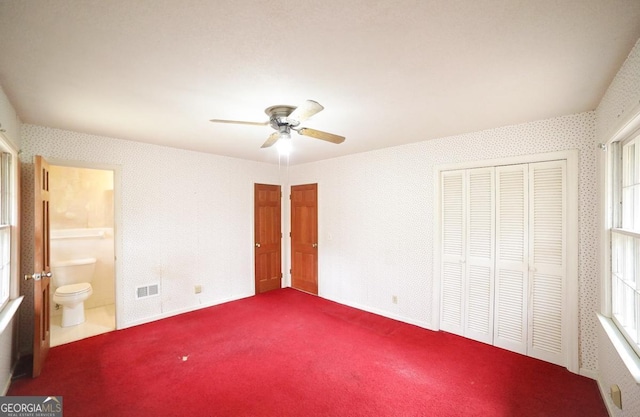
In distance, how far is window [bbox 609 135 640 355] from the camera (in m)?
1.81

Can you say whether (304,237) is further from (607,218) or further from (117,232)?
(607,218)

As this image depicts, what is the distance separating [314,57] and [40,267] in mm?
3028

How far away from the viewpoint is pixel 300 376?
247cm

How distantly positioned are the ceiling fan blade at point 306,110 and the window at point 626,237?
2.05 m

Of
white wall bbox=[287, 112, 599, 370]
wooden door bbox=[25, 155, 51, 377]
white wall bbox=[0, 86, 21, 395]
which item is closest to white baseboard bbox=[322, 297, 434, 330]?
white wall bbox=[287, 112, 599, 370]

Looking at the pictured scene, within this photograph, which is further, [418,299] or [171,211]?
[171,211]

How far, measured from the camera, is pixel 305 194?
16.7ft

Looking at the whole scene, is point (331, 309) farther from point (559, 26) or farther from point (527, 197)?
point (559, 26)

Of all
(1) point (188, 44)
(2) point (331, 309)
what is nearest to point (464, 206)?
(2) point (331, 309)

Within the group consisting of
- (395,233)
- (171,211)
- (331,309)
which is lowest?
(331,309)

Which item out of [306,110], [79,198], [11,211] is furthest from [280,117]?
[79,198]

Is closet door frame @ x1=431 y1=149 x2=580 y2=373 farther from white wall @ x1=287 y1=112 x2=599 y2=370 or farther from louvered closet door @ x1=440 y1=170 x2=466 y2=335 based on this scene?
louvered closet door @ x1=440 y1=170 x2=466 y2=335

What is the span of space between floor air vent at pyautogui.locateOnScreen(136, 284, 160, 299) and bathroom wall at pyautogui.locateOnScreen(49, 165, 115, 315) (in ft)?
2.59

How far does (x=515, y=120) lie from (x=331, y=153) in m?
2.35
